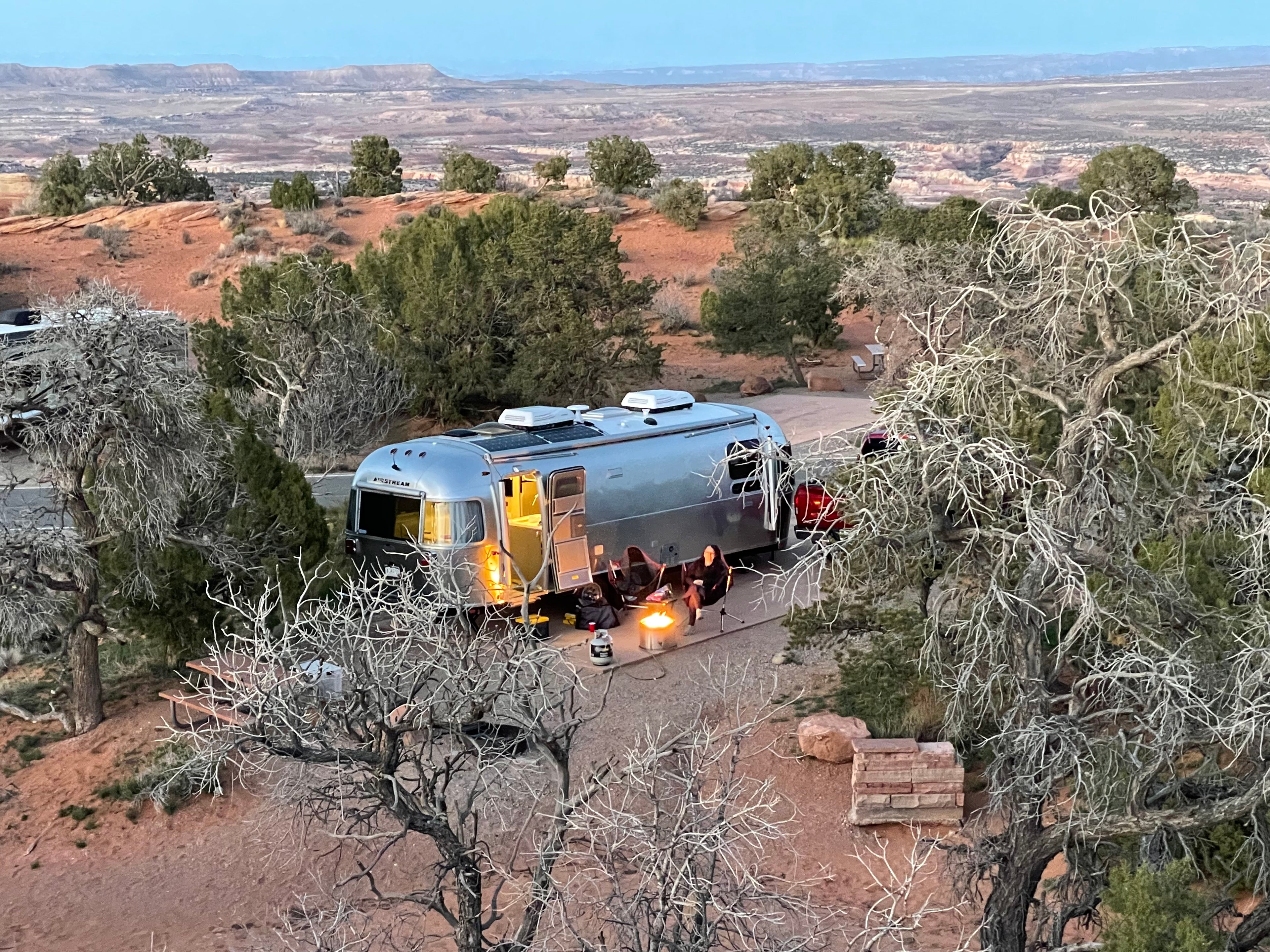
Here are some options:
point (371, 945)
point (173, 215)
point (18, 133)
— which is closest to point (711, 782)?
point (371, 945)

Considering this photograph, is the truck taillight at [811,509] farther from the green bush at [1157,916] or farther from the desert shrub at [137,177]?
the desert shrub at [137,177]

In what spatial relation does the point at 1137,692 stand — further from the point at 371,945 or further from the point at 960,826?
the point at 371,945

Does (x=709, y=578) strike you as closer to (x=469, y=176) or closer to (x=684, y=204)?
(x=684, y=204)

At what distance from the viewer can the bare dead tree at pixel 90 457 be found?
35.1ft

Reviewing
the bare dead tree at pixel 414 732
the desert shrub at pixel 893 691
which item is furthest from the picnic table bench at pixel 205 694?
the desert shrub at pixel 893 691

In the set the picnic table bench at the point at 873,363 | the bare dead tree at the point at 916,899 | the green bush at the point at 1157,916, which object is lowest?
the picnic table bench at the point at 873,363

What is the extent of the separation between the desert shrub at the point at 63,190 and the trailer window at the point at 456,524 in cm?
3332

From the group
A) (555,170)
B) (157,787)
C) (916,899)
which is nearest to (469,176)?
(555,170)

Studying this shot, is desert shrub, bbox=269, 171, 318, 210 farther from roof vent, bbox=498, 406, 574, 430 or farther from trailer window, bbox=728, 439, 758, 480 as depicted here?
roof vent, bbox=498, 406, 574, 430

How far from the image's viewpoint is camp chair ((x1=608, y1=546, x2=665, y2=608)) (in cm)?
1404

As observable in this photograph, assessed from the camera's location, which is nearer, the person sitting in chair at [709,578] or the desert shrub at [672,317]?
the person sitting in chair at [709,578]

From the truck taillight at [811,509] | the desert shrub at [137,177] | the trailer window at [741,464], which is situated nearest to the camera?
the truck taillight at [811,509]

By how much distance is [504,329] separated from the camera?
79.0 ft

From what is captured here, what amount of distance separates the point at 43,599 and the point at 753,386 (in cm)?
1785
